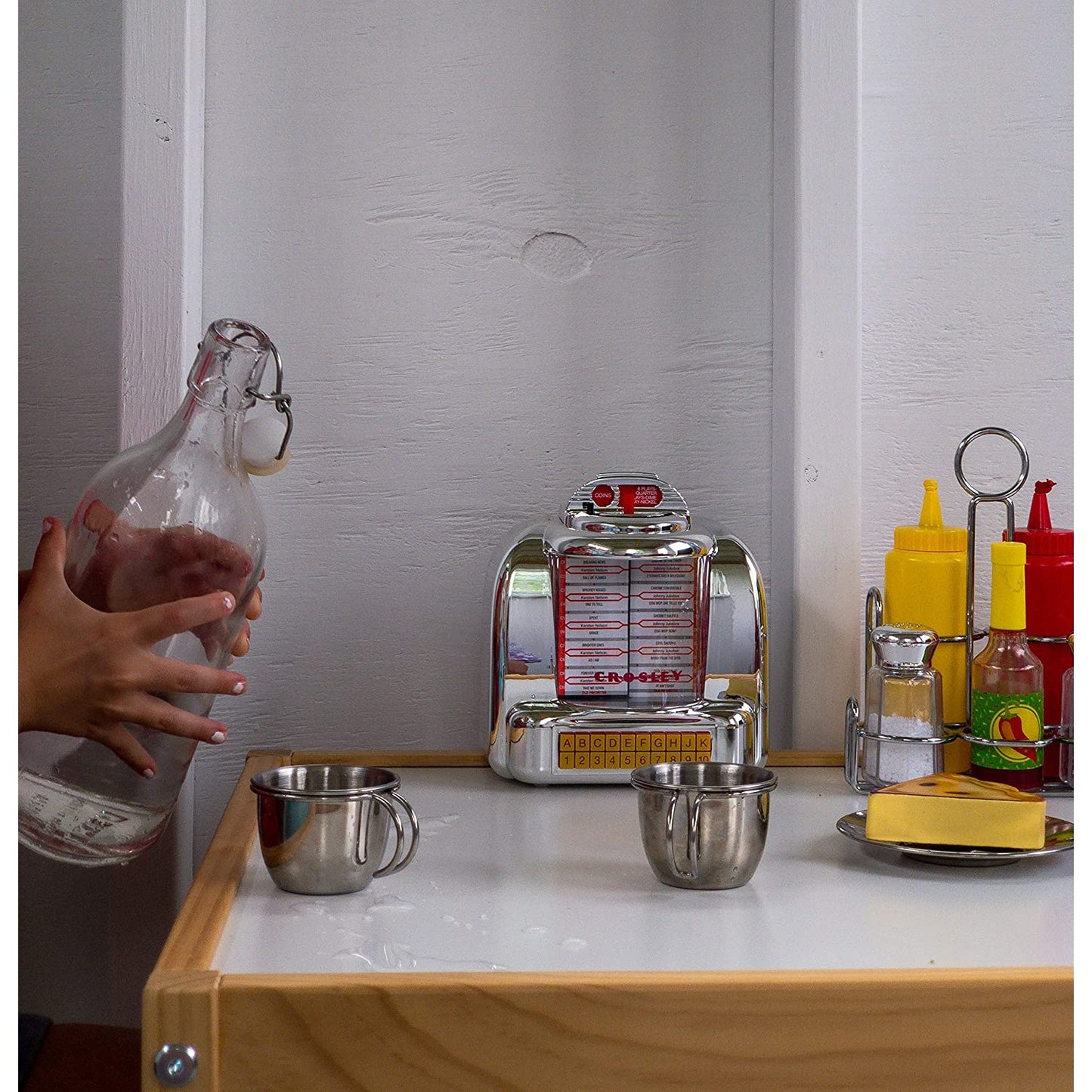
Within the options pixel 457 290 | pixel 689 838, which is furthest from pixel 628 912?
pixel 457 290

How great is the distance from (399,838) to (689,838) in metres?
0.22

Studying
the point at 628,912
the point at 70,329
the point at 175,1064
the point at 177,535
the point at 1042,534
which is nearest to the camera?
the point at 175,1064

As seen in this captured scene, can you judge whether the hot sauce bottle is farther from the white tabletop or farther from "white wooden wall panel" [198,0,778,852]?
"white wooden wall panel" [198,0,778,852]

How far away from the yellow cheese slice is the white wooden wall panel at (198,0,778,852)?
21.4 inches

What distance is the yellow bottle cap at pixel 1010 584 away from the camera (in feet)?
3.73

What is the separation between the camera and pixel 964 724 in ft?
4.00

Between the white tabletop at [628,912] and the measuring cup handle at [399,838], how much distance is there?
14 mm

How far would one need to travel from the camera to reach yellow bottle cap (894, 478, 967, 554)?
1258 mm

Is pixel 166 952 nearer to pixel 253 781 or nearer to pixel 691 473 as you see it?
pixel 253 781

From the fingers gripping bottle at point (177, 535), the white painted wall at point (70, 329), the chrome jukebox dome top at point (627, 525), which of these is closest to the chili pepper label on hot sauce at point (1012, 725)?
the chrome jukebox dome top at point (627, 525)

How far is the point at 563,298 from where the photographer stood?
146 centimetres

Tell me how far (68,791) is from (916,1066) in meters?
0.65

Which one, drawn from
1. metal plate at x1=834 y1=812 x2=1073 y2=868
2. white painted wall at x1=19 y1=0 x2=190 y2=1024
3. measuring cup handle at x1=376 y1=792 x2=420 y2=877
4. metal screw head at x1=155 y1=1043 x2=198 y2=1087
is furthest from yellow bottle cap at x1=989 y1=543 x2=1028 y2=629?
white painted wall at x1=19 y1=0 x2=190 y2=1024

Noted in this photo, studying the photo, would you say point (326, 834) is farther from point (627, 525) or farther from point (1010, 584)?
point (1010, 584)
